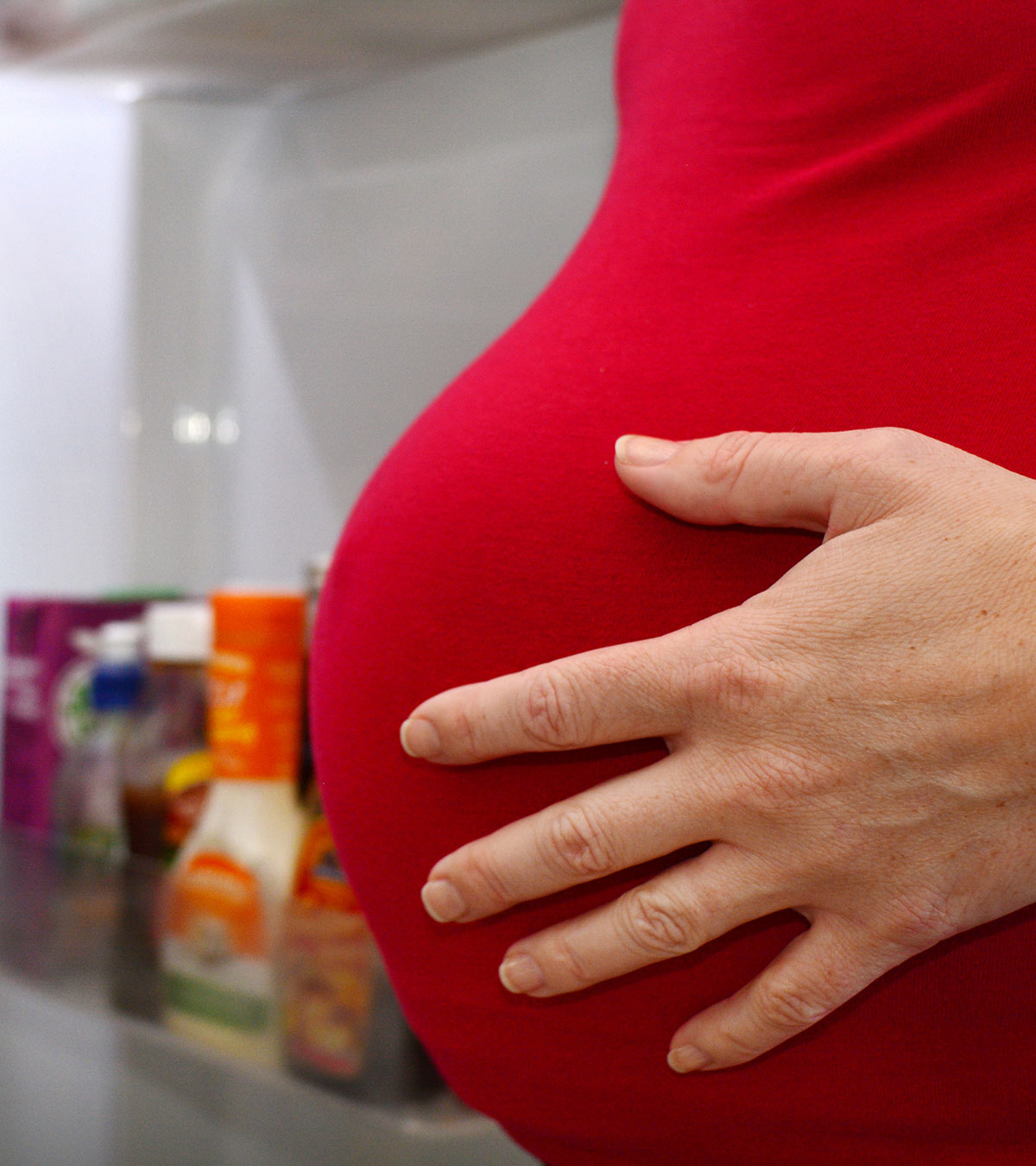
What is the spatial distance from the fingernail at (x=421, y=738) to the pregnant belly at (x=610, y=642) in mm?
28

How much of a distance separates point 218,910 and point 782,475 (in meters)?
0.67

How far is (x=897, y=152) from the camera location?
0.48 metres

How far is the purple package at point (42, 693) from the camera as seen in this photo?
1.34m

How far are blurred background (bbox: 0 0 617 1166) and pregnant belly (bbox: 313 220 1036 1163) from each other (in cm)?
33

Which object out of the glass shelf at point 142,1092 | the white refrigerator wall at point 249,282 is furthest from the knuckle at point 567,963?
the white refrigerator wall at point 249,282

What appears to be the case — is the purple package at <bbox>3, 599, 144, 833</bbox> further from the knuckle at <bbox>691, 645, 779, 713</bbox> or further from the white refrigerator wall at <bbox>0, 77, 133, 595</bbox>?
the knuckle at <bbox>691, 645, 779, 713</bbox>

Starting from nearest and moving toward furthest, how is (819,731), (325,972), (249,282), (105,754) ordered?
(819,731), (325,972), (105,754), (249,282)

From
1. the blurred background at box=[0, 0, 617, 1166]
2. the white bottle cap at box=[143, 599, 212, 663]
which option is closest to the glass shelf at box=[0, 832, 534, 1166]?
the blurred background at box=[0, 0, 617, 1166]

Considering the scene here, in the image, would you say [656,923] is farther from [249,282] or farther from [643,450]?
[249,282]

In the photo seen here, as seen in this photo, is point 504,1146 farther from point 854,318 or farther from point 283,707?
point 854,318

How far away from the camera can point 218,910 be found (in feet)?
3.01

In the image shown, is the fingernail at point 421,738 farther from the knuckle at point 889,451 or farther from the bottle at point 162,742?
the bottle at point 162,742

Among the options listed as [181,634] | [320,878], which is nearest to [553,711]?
[320,878]

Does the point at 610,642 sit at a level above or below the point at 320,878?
above
